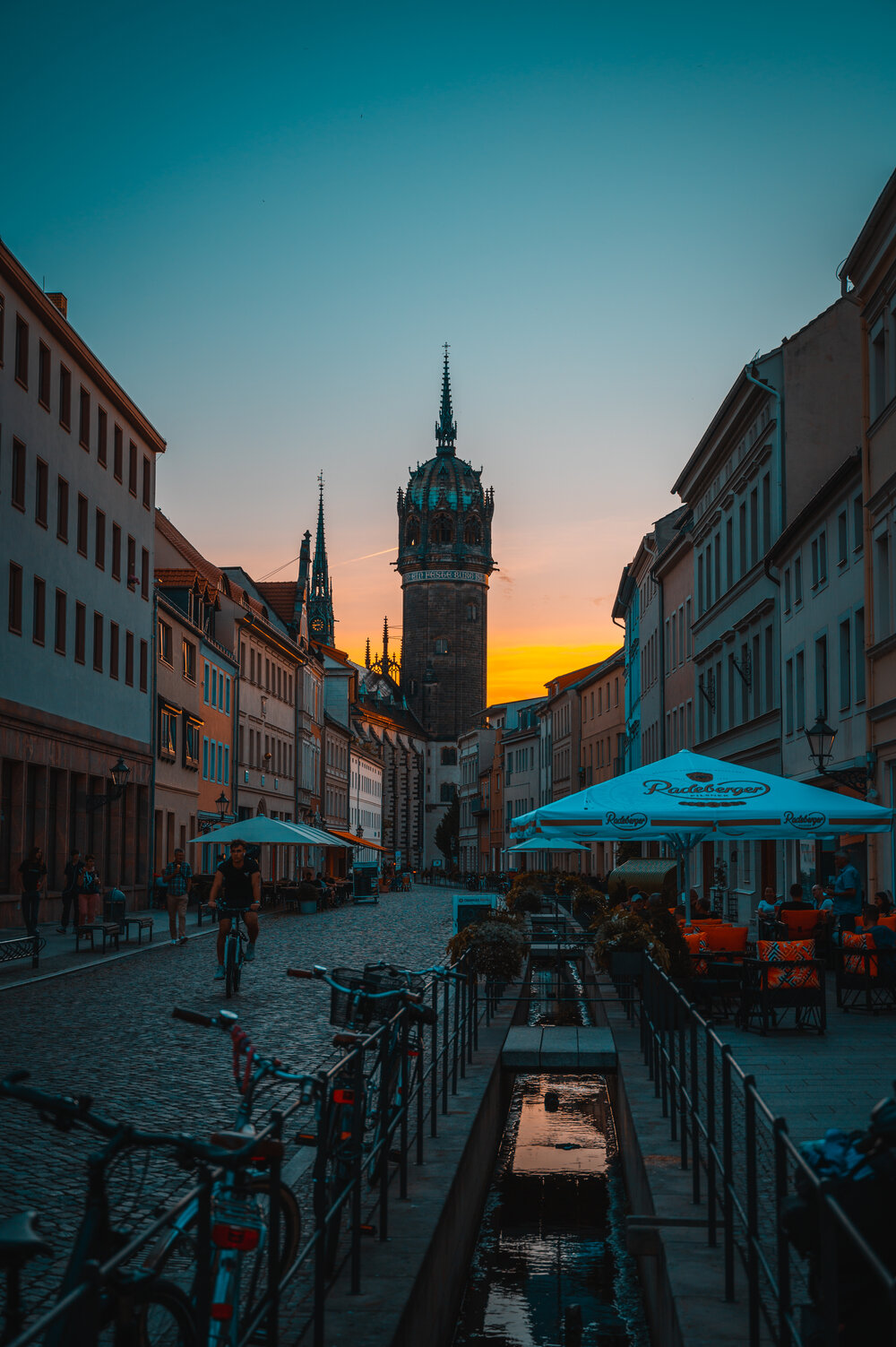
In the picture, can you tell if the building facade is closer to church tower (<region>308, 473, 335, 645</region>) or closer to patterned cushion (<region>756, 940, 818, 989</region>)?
patterned cushion (<region>756, 940, 818, 989</region>)

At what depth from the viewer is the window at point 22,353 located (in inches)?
1314

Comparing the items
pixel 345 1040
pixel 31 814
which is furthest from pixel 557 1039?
pixel 31 814

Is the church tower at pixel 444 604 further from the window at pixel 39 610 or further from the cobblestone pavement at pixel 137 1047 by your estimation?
the cobblestone pavement at pixel 137 1047

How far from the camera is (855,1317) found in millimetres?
3707

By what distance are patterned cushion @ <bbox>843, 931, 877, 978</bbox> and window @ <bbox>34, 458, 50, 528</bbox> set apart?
78.3ft

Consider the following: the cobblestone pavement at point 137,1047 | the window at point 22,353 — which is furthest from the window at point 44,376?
the cobblestone pavement at point 137,1047

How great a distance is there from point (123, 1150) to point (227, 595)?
60.3 metres

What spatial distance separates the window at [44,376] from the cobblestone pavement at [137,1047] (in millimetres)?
14268

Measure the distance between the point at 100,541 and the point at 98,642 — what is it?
2.69 metres

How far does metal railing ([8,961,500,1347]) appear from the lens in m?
3.64

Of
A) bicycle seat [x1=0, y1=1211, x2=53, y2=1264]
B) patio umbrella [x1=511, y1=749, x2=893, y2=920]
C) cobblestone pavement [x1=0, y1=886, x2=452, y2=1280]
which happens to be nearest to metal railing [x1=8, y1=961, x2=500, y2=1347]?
bicycle seat [x1=0, y1=1211, x2=53, y2=1264]

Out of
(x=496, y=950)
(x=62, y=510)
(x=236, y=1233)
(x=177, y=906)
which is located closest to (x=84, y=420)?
(x=62, y=510)

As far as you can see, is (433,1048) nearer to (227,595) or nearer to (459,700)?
(227,595)

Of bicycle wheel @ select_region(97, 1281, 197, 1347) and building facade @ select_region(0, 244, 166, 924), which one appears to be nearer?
bicycle wheel @ select_region(97, 1281, 197, 1347)
